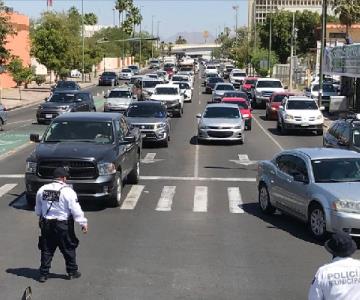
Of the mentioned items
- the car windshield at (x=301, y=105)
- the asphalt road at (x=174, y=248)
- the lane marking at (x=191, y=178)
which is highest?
the car windshield at (x=301, y=105)

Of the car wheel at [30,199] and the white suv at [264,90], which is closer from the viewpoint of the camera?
the car wheel at [30,199]

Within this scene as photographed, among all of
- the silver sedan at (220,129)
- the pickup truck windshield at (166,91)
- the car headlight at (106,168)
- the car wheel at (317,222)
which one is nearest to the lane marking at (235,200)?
the car wheel at (317,222)

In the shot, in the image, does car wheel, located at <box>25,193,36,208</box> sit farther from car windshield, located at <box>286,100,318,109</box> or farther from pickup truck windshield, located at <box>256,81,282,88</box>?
pickup truck windshield, located at <box>256,81,282,88</box>

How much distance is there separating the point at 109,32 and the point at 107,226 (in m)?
128

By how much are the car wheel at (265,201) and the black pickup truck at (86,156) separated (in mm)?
3006

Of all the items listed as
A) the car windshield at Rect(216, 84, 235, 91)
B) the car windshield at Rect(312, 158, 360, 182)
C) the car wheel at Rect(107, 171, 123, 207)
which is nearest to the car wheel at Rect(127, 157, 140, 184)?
the car wheel at Rect(107, 171, 123, 207)

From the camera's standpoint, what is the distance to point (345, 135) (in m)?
19.2

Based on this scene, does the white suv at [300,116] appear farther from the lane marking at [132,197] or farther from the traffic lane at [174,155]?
the lane marking at [132,197]

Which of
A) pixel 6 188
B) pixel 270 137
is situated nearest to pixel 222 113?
pixel 270 137

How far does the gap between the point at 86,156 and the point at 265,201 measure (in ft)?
12.3

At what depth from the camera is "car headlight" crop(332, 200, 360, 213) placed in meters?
11.1

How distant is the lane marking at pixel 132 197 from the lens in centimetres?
1482

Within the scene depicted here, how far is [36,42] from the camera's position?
69438 millimetres

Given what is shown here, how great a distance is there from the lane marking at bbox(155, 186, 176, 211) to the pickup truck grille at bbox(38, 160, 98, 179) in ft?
5.50
